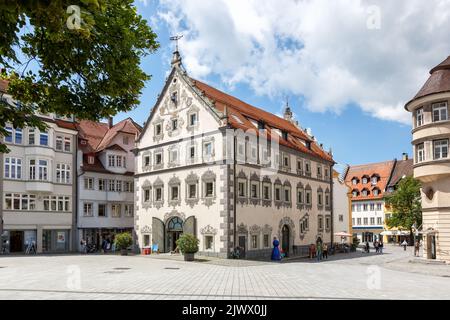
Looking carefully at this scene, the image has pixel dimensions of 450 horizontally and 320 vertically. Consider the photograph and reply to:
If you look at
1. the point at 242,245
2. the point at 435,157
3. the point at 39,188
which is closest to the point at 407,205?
the point at 435,157

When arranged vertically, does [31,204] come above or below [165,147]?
below

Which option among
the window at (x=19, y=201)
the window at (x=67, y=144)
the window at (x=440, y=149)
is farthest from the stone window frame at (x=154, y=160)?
the window at (x=440, y=149)

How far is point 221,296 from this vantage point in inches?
639

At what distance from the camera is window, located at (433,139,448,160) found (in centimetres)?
3434

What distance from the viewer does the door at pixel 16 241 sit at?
43.9 meters

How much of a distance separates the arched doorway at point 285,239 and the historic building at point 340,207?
1295 centimetres

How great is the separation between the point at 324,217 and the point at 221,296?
38157 mm

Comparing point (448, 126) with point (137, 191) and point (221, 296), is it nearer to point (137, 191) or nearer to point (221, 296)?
point (221, 296)

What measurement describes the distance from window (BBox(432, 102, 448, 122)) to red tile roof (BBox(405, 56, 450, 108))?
3.47 feet

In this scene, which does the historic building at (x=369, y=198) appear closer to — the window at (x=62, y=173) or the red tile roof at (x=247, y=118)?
the red tile roof at (x=247, y=118)

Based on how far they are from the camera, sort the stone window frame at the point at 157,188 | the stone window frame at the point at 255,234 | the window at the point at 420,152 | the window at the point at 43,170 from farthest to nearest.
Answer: the window at the point at 43,170 → the stone window frame at the point at 157,188 → the stone window frame at the point at 255,234 → the window at the point at 420,152

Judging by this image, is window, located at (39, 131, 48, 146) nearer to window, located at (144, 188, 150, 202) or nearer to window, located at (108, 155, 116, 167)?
window, located at (108, 155, 116, 167)
